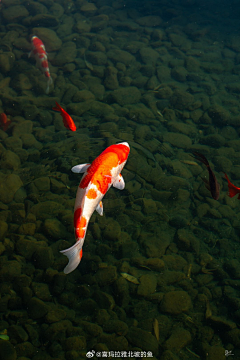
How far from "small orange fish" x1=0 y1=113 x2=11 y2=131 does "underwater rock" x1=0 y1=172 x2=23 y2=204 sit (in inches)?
53.6

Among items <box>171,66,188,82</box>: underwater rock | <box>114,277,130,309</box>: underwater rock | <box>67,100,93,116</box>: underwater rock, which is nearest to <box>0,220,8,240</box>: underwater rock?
<box>114,277,130,309</box>: underwater rock

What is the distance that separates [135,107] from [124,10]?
6.12m

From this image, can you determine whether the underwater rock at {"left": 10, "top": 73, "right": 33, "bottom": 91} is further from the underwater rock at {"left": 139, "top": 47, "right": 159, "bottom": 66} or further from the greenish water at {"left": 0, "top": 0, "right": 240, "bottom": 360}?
the underwater rock at {"left": 139, "top": 47, "right": 159, "bottom": 66}

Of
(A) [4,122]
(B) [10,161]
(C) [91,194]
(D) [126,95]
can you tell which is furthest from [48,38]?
(C) [91,194]

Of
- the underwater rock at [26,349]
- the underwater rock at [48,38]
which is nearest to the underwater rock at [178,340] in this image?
the underwater rock at [26,349]

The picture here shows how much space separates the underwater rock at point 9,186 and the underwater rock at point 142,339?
2.57 meters

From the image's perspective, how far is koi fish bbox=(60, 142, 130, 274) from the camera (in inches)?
101

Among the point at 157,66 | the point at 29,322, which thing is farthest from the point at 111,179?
the point at 157,66

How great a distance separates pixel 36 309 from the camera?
296cm

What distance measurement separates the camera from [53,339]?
111 inches

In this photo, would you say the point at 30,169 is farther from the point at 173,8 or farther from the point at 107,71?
the point at 173,8

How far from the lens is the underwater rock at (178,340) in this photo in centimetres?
294

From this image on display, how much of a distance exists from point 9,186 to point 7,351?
2.27 metres

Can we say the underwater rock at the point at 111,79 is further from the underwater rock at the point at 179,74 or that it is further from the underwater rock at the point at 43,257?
the underwater rock at the point at 43,257
